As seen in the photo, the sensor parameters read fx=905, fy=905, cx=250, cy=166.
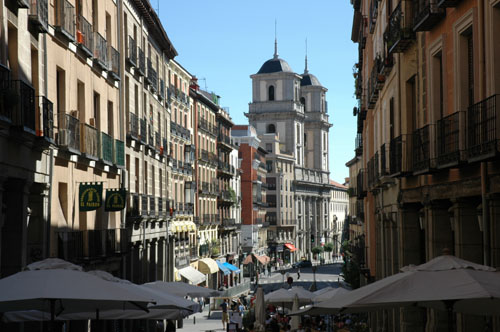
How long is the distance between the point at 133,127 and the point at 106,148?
7102mm

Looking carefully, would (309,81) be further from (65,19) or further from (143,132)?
(65,19)

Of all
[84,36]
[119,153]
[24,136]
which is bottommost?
[24,136]

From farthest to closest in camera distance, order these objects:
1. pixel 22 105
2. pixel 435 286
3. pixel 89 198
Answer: pixel 89 198
pixel 22 105
pixel 435 286

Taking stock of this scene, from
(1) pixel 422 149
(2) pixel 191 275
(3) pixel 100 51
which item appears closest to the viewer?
(1) pixel 422 149

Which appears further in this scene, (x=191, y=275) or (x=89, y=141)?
(x=191, y=275)

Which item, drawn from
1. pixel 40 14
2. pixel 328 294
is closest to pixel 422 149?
pixel 40 14

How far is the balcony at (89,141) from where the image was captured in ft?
87.3

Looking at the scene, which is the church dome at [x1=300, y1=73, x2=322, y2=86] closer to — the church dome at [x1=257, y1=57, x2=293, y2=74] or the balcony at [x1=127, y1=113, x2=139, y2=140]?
the church dome at [x1=257, y1=57, x2=293, y2=74]

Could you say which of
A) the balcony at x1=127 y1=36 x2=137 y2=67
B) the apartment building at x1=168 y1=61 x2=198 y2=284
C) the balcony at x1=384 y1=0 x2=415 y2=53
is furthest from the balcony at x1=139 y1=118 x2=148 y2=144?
the balcony at x1=384 y1=0 x2=415 y2=53

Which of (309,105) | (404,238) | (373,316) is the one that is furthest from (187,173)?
(309,105)

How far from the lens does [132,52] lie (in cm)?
3716

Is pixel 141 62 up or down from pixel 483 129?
up

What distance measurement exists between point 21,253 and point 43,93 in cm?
436

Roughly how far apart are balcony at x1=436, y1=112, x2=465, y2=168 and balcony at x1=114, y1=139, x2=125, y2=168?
1714 centimetres
